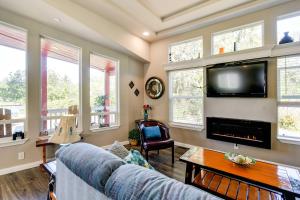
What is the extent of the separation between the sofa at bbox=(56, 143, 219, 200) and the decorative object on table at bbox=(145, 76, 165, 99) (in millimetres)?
3588

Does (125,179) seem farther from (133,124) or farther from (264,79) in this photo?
(133,124)

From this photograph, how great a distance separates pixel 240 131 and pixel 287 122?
2.66 ft

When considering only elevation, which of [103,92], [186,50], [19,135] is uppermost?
[186,50]

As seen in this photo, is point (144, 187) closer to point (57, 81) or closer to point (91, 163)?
point (91, 163)

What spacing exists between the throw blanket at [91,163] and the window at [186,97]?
3.33m

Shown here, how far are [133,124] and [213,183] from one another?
130 inches

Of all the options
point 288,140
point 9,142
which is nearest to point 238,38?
point 288,140

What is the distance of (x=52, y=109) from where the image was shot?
344 centimetres

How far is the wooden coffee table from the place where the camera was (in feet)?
5.49

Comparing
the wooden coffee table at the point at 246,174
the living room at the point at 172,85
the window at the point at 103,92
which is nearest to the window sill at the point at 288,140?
the living room at the point at 172,85

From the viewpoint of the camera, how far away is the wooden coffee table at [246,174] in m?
1.67

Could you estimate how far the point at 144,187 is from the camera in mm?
844

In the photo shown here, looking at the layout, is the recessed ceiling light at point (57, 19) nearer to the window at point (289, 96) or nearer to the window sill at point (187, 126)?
the window sill at point (187, 126)

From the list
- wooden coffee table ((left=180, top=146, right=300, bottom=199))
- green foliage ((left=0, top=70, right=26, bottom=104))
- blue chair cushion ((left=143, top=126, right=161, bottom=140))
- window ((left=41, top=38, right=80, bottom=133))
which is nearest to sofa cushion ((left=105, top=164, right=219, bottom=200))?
wooden coffee table ((left=180, top=146, right=300, bottom=199))
